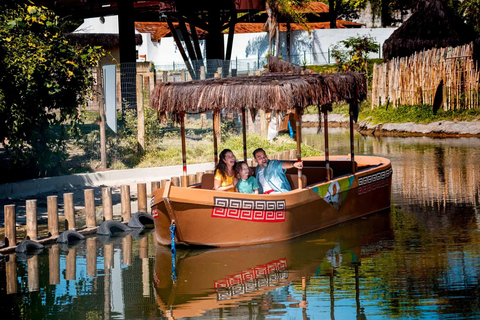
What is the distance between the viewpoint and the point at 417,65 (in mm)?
34406

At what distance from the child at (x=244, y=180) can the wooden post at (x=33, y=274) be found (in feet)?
11.8

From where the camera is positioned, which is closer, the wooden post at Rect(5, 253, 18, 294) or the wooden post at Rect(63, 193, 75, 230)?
the wooden post at Rect(5, 253, 18, 294)

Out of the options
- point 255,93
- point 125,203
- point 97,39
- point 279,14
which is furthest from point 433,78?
point 255,93

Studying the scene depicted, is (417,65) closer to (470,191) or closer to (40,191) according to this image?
(470,191)

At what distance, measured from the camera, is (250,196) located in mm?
12312

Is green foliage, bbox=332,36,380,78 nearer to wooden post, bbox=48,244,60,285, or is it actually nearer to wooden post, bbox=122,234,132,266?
wooden post, bbox=122,234,132,266

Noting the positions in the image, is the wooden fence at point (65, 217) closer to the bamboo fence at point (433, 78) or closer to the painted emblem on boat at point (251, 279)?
the painted emblem on boat at point (251, 279)

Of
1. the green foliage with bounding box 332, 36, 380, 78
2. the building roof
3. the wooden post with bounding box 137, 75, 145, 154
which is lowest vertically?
the wooden post with bounding box 137, 75, 145, 154

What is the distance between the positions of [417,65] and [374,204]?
20.4 m

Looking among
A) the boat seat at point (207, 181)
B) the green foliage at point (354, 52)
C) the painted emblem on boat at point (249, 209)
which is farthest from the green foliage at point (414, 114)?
the painted emblem on boat at point (249, 209)

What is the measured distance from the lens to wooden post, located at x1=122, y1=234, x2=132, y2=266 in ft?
40.5

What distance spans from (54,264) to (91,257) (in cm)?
65

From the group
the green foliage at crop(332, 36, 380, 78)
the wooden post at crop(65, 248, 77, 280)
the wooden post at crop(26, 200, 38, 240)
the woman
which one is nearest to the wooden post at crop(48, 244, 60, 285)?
the wooden post at crop(65, 248, 77, 280)

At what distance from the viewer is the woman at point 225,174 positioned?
13.2 metres
